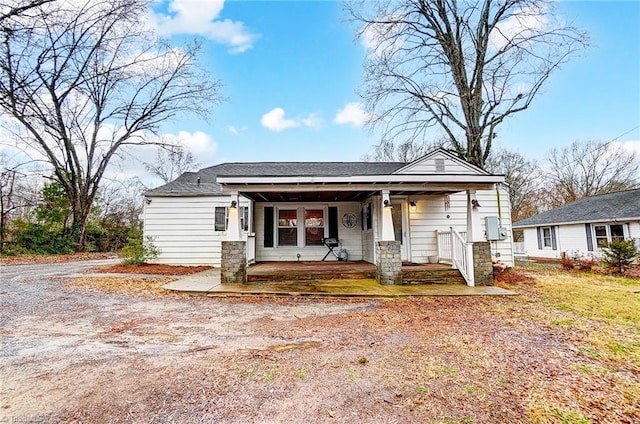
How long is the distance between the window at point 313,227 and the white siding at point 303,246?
0.14 metres

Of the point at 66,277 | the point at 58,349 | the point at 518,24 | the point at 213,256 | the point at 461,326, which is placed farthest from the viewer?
the point at 518,24

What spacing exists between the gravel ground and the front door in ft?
14.1

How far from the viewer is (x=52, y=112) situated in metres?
14.7

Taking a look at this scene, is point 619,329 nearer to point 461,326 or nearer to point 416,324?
point 461,326

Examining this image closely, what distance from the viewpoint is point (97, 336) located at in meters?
3.57

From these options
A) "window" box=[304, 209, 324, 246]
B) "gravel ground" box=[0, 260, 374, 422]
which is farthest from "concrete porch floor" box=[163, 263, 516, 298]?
"window" box=[304, 209, 324, 246]

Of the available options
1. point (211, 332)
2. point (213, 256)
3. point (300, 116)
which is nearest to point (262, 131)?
point (300, 116)

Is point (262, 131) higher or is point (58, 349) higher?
point (262, 131)

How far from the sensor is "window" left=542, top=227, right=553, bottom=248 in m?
18.5

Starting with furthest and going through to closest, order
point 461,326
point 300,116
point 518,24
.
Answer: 1. point 300,116
2. point 518,24
3. point 461,326

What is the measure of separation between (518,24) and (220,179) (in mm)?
12211

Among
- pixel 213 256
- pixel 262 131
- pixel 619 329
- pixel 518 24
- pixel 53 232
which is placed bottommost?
pixel 619 329

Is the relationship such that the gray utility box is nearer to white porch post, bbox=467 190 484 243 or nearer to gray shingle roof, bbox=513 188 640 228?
white porch post, bbox=467 190 484 243

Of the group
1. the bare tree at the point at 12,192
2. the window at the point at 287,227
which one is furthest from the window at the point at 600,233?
the bare tree at the point at 12,192
